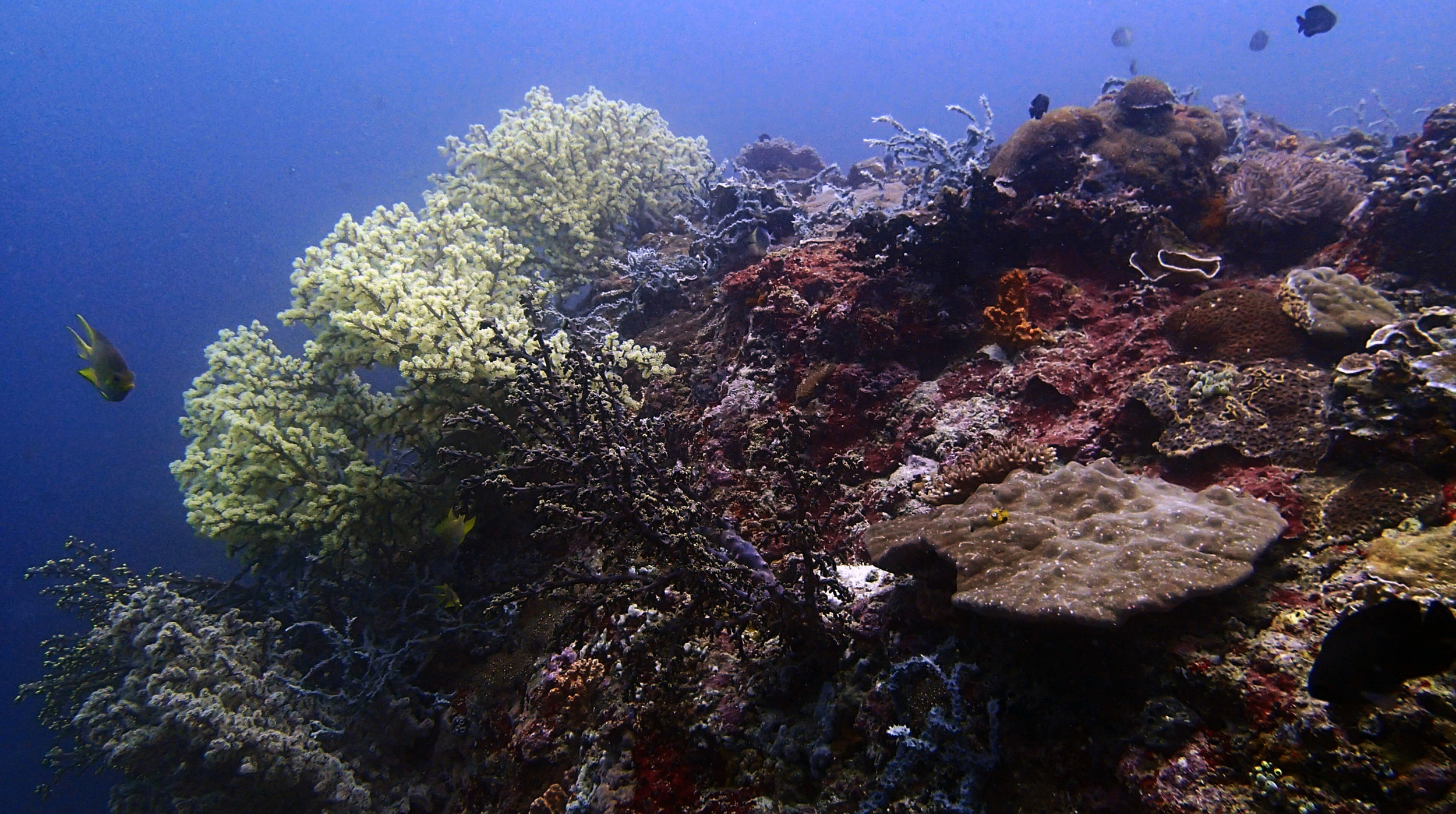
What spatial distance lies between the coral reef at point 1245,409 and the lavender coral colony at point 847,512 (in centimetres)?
2

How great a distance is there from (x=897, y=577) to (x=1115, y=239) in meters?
3.88

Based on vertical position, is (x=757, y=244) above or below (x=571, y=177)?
below

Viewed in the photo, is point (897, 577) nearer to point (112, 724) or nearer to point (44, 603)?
point (112, 724)

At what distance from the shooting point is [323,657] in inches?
223

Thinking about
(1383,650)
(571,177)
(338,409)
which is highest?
(571,177)

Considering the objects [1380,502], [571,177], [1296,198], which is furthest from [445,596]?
[1296,198]

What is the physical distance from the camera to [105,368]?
4.80 metres

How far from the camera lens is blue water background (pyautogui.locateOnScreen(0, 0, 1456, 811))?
1414 inches

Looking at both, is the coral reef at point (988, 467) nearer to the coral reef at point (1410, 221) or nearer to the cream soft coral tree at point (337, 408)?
the coral reef at point (1410, 221)

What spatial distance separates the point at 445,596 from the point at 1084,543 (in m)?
4.90

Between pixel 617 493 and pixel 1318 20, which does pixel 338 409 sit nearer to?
pixel 617 493

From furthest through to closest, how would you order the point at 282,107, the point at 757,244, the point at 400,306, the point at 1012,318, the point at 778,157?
1. the point at 282,107
2. the point at 778,157
3. the point at 757,244
4. the point at 400,306
5. the point at 1012,318

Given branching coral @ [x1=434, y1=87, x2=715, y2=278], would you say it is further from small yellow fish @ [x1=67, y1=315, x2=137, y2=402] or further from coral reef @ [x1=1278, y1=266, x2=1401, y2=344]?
coral reef @ [x1=1278, y1=266, x2=1401, y2=344]

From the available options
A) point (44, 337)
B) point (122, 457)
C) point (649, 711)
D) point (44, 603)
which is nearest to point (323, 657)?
point (649, 711)
